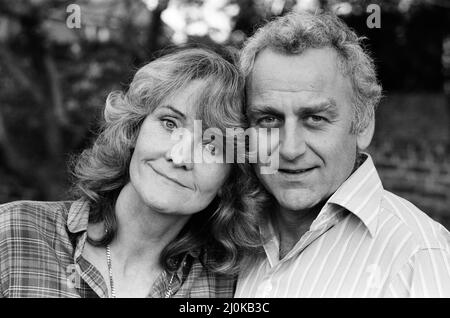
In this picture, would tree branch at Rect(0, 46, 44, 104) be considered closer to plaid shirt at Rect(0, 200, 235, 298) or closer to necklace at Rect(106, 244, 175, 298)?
plaid shirt at Rect(0, 200, 235, 298)

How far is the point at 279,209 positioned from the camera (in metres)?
2.09

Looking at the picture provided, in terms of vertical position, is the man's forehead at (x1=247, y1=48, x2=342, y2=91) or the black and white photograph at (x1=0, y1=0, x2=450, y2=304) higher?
the man's forehead at (x1=247, y1=48, x2=342, y2=91)

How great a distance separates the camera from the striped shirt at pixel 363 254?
159cm

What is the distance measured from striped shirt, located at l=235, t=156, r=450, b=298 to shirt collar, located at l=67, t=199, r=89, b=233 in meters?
0.56

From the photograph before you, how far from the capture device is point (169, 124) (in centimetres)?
185

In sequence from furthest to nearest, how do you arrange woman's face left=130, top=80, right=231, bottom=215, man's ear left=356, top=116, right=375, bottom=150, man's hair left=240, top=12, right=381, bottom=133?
1. man's ear left=356, top=116, right=375, bottom=150
2. man's hair left=240, top=12, right=381, bottom=133
3. woman's face left=130, top=80, right=231, bottom=215

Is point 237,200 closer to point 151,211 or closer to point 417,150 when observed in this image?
point 151,211

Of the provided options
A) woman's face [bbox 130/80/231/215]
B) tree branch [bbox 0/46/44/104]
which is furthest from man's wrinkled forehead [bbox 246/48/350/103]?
Answer: tree branch [bbox 0/46/44/104]

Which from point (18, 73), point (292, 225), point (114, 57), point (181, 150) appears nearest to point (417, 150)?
point (114, 57)

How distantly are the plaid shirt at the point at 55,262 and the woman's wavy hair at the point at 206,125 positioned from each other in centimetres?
6

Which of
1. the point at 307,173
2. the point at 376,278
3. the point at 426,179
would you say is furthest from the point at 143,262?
the point at 426,179

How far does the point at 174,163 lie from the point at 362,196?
0.60 meters

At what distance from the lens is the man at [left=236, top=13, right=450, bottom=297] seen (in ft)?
5.51

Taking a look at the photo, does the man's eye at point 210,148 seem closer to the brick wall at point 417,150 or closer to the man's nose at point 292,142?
the man's nose at point 292,142
